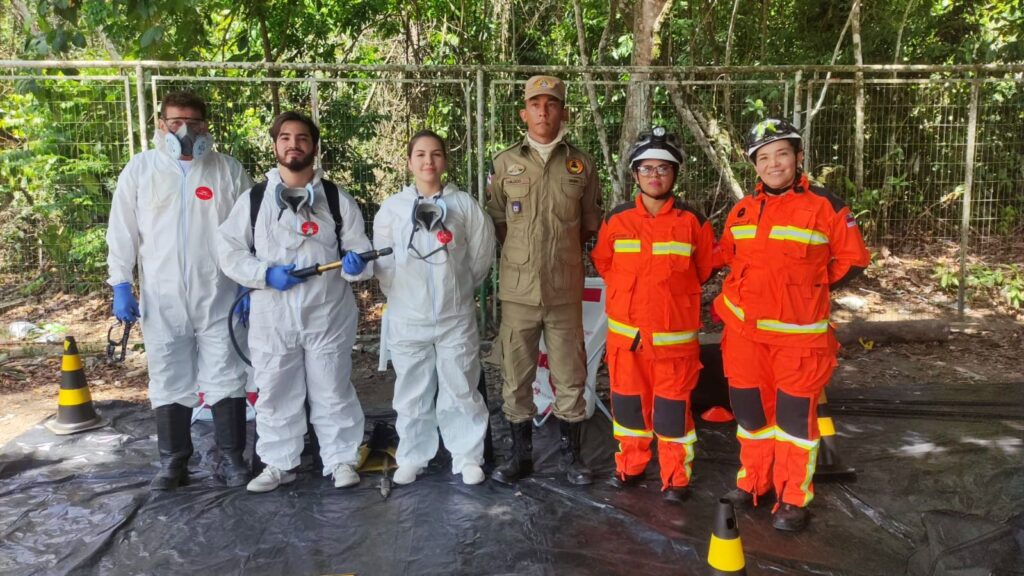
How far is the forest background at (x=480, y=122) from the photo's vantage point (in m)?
6.07

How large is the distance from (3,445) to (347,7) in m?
5.80

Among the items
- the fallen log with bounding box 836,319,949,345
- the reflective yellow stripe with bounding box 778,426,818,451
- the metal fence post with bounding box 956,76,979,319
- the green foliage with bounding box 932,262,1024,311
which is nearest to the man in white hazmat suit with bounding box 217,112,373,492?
the reflective yellow stripe with bounding box 778,426,818,451

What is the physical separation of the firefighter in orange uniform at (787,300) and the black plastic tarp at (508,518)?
363mm

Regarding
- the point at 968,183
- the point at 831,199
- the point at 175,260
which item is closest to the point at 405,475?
the point at 175,260

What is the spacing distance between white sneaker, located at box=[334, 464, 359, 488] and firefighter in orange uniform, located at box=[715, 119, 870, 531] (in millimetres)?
2014

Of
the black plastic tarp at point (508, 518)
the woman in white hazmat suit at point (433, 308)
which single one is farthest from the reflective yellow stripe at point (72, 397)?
the woman in white hazmat suit at point (433, 308)

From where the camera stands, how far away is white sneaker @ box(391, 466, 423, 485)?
3855 millimetres

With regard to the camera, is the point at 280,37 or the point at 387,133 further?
the point at 280,37

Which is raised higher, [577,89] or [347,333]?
[577,89]

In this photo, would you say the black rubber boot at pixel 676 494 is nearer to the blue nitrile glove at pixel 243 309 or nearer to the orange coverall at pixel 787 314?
the orange coverall at pixel 787 314

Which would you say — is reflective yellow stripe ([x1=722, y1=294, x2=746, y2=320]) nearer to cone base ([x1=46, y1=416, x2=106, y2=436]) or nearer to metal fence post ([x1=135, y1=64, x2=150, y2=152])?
cone base ([x1=46, y1=416, x2=106, y2=436])

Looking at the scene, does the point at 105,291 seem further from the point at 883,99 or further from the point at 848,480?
the point at 883,99

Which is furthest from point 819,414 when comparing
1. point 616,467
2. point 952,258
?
point 952,258

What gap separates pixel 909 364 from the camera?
20.0ft
